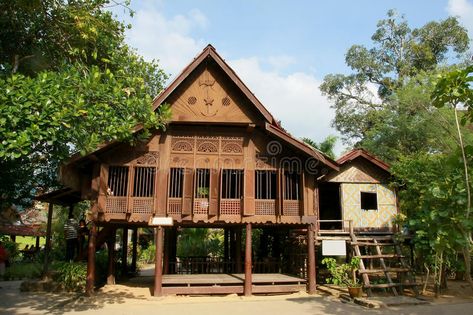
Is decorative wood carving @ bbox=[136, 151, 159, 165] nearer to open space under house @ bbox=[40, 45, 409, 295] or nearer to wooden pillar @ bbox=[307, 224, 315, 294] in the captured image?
open space under house @ bbox=[40, 45, 409, 295]

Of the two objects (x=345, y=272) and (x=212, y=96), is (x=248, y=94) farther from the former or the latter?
(x=345, y=272)

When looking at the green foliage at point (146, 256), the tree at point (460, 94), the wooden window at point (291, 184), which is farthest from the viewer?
the green foliage at point (146, 256)

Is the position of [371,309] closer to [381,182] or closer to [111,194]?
[381,182]

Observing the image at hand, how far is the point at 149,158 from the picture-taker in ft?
43.8

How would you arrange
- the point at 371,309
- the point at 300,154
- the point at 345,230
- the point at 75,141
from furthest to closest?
the point at 345,230
the point at 300,154
the point at 371,309
the point at 75,141

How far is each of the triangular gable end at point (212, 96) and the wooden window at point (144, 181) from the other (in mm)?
1936

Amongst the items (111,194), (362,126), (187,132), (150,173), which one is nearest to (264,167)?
(187,132)

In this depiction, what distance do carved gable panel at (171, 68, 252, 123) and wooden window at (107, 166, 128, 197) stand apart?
2516mm

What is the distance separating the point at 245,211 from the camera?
13102mm

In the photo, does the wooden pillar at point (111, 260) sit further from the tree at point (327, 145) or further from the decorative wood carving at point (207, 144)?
the tree at point (327, 145)

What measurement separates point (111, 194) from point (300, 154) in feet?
21.8

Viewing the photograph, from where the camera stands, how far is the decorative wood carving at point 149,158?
1330 cm

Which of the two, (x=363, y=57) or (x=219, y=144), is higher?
(x=363, y=57)

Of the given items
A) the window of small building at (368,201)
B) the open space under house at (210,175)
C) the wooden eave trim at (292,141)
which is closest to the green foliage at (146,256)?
the open space under house at (210,175)
